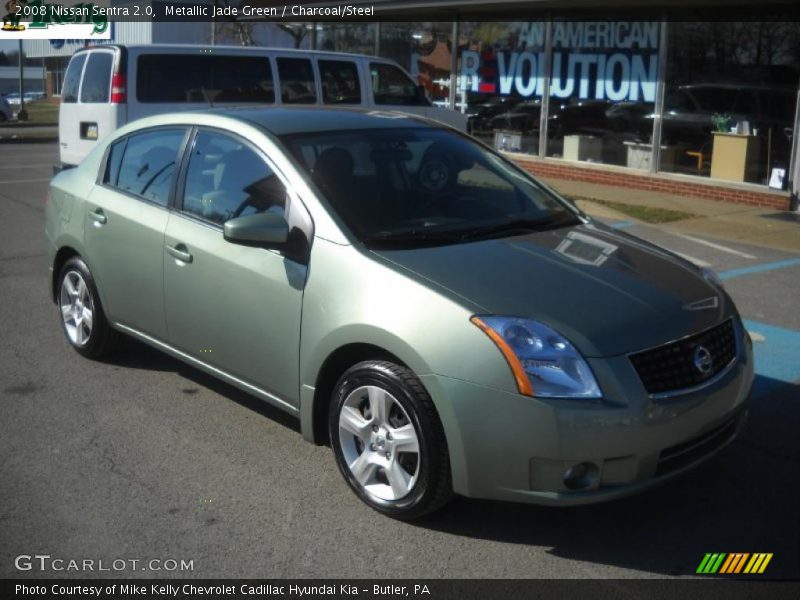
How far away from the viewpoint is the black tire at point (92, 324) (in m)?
5.86

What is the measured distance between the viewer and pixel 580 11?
1573 centimetres

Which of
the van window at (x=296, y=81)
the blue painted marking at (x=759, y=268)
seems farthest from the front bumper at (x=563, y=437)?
the van window at (x=296, y=81)

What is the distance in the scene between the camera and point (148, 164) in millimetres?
5531

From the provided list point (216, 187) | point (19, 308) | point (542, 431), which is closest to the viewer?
point (542, 431)

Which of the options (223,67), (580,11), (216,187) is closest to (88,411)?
(216,187)

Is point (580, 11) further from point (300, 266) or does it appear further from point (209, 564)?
point (209, 564)

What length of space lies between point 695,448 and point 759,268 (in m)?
5.99

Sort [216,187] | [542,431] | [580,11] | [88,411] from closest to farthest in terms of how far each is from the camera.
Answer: [542,431]
[216,187]
[88,411]
[580,11]

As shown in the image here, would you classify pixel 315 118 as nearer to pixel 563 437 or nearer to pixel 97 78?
pixel 563 437

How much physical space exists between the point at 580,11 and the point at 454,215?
1218 cm

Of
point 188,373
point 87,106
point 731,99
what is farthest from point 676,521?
point 731,99

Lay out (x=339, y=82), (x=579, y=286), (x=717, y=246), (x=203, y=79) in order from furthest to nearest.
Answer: (x=339, y=82), (x=203, y=79), (x=717, y=246), (x=579, y=286)

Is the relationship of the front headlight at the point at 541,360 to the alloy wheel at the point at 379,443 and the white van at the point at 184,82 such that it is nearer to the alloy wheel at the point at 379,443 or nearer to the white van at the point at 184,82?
the alloy wheel at the point at 379,443

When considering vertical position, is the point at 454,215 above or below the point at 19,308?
above
